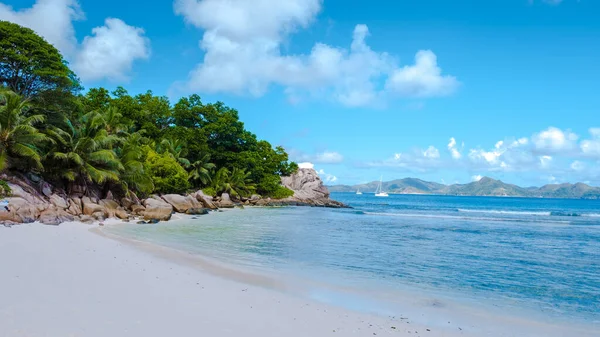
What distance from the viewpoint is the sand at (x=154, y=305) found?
19.0 ft

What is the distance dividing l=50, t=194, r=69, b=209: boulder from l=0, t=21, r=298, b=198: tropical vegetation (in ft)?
4.53

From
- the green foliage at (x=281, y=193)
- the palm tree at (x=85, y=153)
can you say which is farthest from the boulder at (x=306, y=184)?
the palm tree at (x=85, y=153)

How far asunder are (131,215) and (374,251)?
59.6 ft

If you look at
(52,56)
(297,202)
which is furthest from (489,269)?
(297,202)

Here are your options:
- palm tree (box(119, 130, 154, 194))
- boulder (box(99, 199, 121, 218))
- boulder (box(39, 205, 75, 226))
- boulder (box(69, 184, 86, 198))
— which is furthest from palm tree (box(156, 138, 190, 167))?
boulder (box(39, 205, 75, 226))

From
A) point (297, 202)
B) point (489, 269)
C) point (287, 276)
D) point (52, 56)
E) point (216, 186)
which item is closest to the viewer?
point (287, 276)

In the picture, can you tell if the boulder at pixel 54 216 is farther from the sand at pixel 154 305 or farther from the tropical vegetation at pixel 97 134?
the sand at pixel 154 305

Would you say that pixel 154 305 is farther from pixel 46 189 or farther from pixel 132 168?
pixel 132 168

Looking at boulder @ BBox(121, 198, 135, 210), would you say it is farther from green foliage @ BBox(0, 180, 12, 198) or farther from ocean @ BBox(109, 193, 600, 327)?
green foliage @ BBox(0, 180, 12, 198)

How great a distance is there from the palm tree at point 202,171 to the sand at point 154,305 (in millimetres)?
35503

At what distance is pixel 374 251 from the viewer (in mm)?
16875

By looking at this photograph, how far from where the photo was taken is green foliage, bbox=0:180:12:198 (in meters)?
18.2

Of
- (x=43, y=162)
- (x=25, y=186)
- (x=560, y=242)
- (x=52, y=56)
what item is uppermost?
(x=52, y=56)

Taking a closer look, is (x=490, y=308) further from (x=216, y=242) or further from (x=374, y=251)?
(x=216, y=242)
